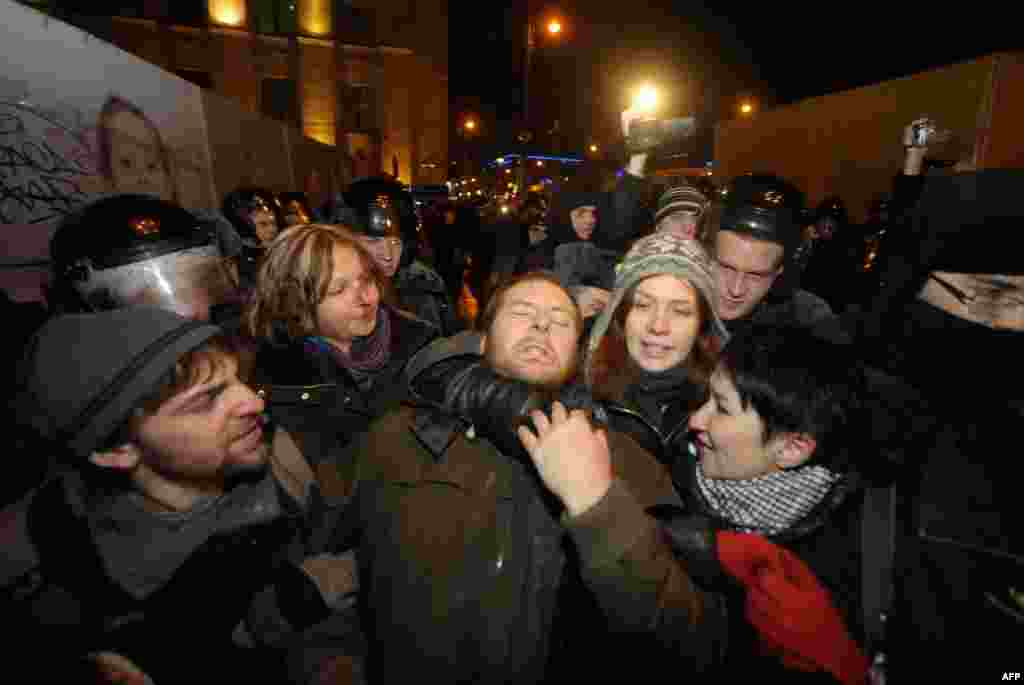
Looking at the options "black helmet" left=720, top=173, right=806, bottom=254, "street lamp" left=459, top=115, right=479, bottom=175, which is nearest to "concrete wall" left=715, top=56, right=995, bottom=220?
"black helmet" left=720, top=173, right=806, bottom=254

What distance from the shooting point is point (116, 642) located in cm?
144

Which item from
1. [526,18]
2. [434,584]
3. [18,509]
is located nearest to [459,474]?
[434,584]

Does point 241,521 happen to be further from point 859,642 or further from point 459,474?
point 859,642

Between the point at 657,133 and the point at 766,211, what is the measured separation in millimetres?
1527

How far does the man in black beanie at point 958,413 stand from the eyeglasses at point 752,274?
120 centimetres

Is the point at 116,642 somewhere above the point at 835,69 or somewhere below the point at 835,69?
below

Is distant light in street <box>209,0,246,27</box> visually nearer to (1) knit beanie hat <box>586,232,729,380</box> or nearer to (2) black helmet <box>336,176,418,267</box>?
(2) black helmet <box>336,176,418,267</box>

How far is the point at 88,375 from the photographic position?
53.3 inches

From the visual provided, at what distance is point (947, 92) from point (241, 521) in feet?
22.8

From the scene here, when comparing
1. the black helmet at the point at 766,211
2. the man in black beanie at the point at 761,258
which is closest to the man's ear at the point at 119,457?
the man in black beanie at the point at 761,258

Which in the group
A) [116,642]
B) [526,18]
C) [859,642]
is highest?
[526,18]

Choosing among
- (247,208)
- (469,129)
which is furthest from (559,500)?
(469,129)

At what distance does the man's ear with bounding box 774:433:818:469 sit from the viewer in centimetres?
148

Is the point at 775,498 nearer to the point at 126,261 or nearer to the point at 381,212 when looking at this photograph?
the point at 126,261
